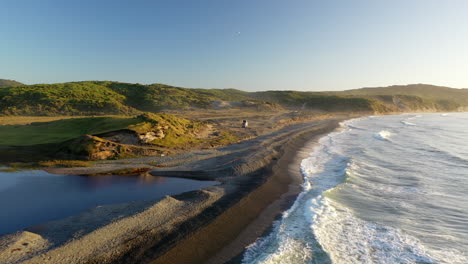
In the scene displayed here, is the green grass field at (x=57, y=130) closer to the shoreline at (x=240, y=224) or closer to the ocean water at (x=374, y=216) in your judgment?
the shoreline at (x=240, y=224)

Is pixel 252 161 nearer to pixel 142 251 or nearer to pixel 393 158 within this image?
pixel 142 251

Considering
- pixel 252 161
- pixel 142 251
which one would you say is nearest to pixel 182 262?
pixel 142 251

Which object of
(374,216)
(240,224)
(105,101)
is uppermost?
(105,101)

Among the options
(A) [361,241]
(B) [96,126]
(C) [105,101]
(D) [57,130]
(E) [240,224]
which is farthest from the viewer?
(C) [105,101]


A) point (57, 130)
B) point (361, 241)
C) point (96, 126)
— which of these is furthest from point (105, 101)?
point (361, 241)

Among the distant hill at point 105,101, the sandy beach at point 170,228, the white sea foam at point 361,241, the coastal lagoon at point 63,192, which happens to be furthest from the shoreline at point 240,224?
the distant hill at point 105,101

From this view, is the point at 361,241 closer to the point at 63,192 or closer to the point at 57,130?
the point at 63,192
